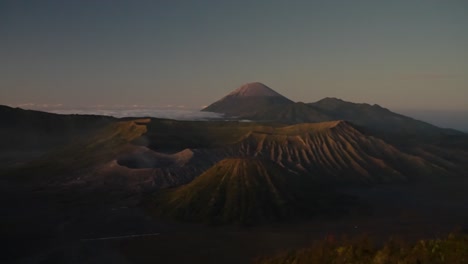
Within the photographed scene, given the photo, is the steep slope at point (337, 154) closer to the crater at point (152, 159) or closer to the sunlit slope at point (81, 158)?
the crater at point (152, 159)

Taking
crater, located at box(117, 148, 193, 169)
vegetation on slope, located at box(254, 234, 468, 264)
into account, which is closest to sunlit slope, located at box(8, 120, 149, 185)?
crater, located at box(117, 148, 193, 169)

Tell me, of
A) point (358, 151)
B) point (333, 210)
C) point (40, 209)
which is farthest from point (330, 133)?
point (40, 209)

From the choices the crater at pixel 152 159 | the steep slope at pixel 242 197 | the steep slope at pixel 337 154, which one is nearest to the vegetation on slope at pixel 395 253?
the steep slope at pixel 242 197

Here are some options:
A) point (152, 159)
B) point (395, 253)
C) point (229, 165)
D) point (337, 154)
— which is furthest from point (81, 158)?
point (395, 253)

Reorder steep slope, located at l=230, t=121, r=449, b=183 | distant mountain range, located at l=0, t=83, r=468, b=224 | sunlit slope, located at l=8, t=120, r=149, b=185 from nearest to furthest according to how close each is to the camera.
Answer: distant mountain range, located at l=0, t=83, r=468, b=224 < sunlit slope, located at l=8, t=120, r=149, b=185 < steep slope, located at l=230, t=121, r=449, b=183

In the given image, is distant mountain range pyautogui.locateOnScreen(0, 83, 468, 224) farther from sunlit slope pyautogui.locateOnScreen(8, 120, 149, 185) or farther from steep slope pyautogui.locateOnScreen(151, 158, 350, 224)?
sunlit slope pyautogui.locateOnScreen(8, 120, 149, 185)

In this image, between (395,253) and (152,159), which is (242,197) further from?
(395,253)
